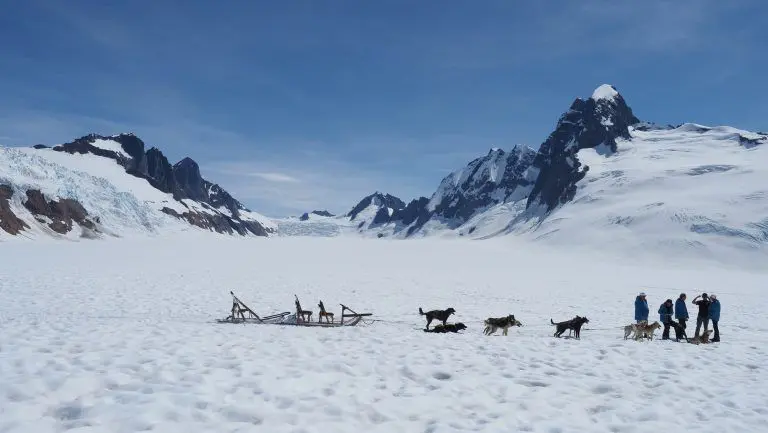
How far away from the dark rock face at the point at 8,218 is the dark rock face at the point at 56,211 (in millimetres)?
4760

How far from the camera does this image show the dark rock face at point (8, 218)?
299 ft

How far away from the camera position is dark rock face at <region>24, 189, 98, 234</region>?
10756 centimetres

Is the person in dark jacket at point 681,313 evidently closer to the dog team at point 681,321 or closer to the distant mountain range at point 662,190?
the dog team at point 681,321

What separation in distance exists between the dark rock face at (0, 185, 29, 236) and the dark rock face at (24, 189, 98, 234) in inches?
187

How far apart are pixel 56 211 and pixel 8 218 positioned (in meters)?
18.2

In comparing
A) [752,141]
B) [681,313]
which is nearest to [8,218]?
[681,313]

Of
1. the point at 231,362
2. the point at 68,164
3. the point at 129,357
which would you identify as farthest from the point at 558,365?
the point at 68,164

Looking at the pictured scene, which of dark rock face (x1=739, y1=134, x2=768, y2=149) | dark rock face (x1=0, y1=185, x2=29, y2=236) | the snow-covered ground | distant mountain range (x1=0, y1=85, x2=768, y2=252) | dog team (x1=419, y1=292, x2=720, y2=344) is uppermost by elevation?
dark rock face (x1=739, y1=134, x2=768, y2=149)

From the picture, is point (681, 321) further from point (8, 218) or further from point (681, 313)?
point (8, 218)

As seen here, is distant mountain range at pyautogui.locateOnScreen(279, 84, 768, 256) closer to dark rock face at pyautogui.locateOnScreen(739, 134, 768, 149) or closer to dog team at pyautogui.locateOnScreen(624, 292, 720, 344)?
dark rock face at pyautogui.locateOnScreen(739, 134, 768, 149)

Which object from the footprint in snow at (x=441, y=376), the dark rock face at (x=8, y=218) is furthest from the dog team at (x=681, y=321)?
the dark rock face at (x=8, y=218)

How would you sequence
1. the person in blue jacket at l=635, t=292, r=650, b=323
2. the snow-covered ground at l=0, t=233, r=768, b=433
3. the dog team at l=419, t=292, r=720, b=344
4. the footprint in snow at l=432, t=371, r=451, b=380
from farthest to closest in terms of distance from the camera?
the person in blue jacket at l=635, t=292, r=650, b=323, the dog team at l=419, t=292, r=720, b=344, the footprint in snow at l=432, t=371, r=451, b=380, the snow-covered ground at l=0, t=233, r=768, b=433

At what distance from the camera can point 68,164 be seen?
579 feet

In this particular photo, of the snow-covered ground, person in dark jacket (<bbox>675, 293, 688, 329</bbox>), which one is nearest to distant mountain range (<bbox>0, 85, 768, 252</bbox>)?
person in dark jacket (<bbox>675, 293, 688, 329</bbox>)
